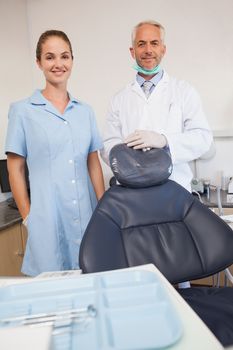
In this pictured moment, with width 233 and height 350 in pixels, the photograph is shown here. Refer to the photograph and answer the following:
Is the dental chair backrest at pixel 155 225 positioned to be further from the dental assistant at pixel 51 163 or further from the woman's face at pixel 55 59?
the woman's face at pixel 55 59

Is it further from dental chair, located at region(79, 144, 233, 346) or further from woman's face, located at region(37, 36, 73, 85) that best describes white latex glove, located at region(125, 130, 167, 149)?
woman's face, located at region(37, 36, 73, 85)

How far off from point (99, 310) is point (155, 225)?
0.60 meters

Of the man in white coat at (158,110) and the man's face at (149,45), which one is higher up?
the man's face at (149,45)

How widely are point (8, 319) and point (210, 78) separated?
224 cm

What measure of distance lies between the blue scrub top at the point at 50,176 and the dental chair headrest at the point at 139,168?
10.6 inches

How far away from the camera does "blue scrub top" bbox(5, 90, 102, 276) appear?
1245 millimetres

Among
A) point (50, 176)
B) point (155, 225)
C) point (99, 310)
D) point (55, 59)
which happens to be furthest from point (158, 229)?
point (55, 59)

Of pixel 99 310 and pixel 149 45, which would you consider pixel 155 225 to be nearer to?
pixel 99 310

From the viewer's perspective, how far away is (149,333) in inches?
17.9

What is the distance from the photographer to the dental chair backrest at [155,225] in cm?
101

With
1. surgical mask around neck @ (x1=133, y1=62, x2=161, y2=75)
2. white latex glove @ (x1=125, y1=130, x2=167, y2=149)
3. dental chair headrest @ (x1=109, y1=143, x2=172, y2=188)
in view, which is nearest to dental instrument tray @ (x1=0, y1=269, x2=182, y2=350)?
dental chair headrest @ (x1=109, y1=143, x2=172, y2=188)

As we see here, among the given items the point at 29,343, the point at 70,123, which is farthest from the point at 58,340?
the point at 70,123

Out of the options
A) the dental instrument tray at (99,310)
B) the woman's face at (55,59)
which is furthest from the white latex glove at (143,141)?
the dental instrument tray at (99,310)

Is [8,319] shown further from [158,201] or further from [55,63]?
[55,63]
